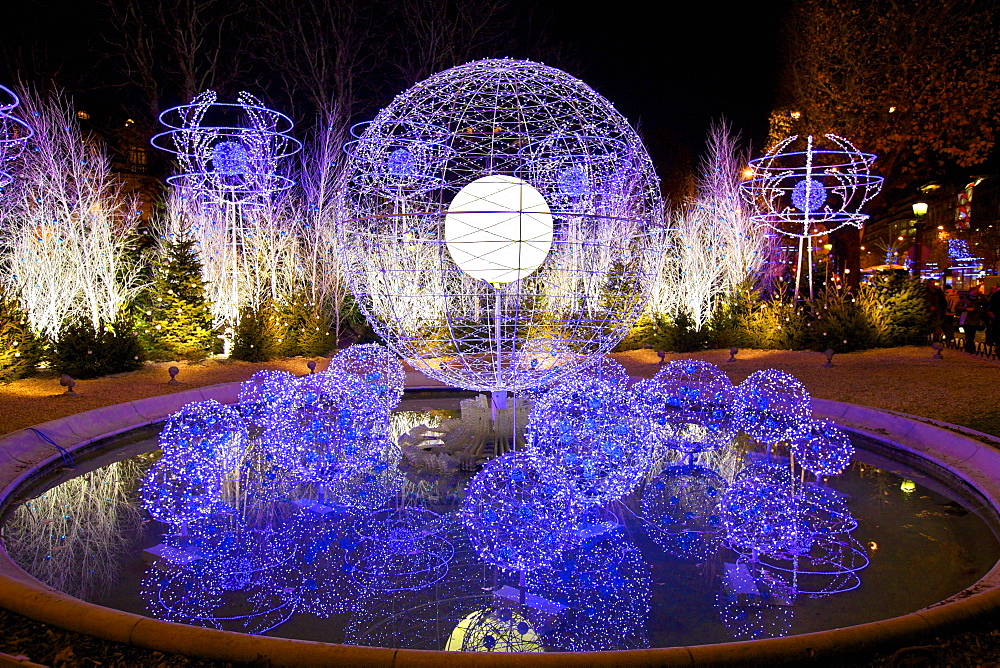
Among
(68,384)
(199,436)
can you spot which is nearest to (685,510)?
(199,436)

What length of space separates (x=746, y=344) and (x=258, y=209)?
10.0m

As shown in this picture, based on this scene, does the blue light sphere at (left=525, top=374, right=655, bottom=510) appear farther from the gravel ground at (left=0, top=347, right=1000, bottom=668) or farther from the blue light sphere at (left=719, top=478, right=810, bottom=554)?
the gravel ground at (left=0, top=347, right=1000, bottom=668)

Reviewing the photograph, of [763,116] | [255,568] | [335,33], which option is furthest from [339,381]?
[763,116]

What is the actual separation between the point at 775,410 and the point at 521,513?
3.11 m

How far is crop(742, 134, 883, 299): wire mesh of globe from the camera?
13.4m

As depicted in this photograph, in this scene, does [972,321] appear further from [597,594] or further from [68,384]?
[68,384]

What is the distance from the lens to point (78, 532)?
174 inches

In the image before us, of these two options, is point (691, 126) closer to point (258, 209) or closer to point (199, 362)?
point (258, 209)

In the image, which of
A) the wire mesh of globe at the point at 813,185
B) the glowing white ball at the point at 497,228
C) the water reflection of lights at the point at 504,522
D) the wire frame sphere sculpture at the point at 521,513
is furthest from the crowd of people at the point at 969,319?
the wire frame sphere sculpture at the point at 521,513

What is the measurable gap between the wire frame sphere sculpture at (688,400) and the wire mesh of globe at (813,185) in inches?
281

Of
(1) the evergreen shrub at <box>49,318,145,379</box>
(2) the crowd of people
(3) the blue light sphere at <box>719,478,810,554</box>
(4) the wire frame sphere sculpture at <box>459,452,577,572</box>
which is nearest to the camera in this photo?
(4) the wire frame sphere sculpture at <box>459,452,577,572</box>

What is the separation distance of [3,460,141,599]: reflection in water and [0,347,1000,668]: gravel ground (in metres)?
0.87

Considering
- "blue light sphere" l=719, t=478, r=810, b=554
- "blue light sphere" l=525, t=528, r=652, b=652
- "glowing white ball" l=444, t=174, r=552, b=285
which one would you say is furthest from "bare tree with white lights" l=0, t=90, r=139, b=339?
"blue light sphere" l=719, t=478, r=810, b=554

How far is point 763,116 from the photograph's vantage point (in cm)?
2150
